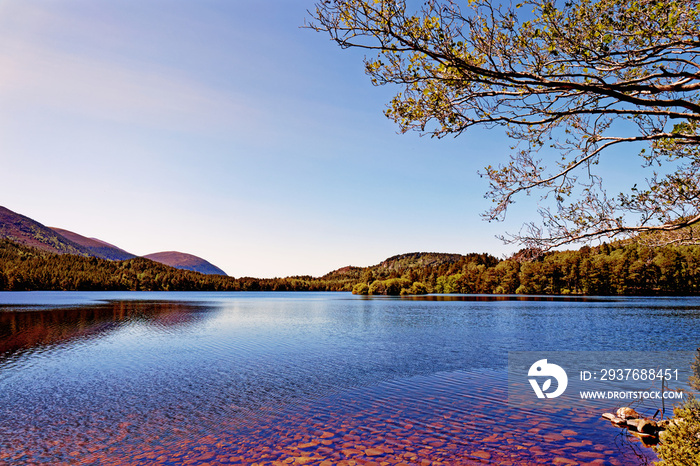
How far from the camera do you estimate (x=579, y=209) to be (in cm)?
1146

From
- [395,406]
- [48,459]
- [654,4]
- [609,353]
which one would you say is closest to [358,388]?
Result: [395,406]

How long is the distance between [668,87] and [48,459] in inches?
675

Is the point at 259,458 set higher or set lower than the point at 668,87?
lower

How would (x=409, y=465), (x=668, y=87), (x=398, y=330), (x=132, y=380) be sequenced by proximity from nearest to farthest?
(x=668, y=87) → (x=409, y=465) → (x=132, y=380) → (x=398, y=330)

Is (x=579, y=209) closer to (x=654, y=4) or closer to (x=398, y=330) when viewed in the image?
(x=654, y=4)

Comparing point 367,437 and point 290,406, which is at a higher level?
point 367,437

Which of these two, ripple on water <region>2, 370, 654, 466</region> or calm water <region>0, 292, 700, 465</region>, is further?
calm water <region>0, 292, 700, 465</region>

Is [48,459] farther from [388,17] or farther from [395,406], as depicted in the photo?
[388,17]

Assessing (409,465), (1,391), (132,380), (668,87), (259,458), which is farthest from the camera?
(132,380)

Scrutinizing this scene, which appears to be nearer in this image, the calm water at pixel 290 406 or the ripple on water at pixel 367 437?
the ripple on water at pixel 367 437

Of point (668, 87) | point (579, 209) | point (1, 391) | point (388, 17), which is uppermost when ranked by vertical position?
point (388, 17)

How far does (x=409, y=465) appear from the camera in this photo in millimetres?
10344

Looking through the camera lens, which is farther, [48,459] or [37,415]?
[37,415]

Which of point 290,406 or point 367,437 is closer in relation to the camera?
point 367,437
